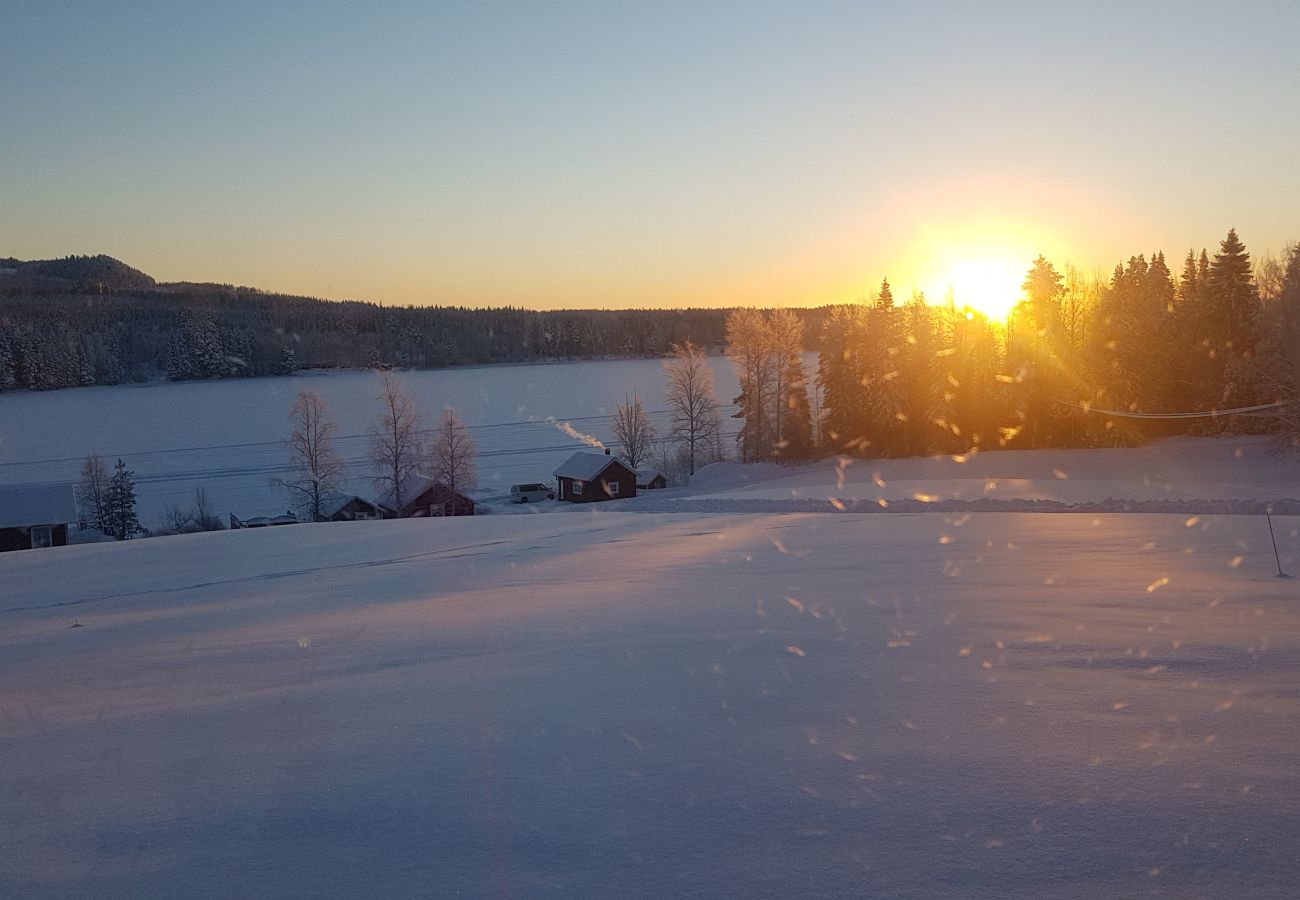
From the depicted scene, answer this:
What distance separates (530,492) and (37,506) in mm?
19308

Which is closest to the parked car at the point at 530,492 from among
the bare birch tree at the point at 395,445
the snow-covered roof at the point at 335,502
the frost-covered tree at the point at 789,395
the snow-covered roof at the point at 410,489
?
the snow-covered roof at the point at 410,489

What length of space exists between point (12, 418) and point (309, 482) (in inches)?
1597

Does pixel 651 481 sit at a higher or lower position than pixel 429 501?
lower

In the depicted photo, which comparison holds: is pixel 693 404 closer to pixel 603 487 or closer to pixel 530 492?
pixel 603 487

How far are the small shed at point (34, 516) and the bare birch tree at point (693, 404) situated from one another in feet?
91.3

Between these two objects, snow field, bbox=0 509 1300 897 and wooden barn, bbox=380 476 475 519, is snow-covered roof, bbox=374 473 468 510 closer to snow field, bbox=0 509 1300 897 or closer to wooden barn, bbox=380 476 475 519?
wooden barn, bbox=380 476 475 519

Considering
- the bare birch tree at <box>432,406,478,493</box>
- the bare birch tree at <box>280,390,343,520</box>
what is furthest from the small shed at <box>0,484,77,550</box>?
the bare birch tree at <box>432,406,478,493</box>

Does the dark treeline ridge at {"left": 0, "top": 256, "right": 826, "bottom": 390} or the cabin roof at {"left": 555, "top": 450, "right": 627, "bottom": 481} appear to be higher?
the dark treeline ridge at {"left": 0, "top": 256, "right": 826, "bottom": 390}

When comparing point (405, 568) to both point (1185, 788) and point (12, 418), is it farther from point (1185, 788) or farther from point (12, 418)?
point (12, 418)

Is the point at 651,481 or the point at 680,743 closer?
the point at 680,743

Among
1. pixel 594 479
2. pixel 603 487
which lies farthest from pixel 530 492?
pixel 603 487

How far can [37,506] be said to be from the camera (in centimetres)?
3106

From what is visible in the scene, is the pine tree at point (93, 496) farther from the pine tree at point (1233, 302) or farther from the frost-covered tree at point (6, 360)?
the pine tree at point (1233, 302)

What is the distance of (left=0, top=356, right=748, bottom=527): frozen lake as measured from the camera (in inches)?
1743
